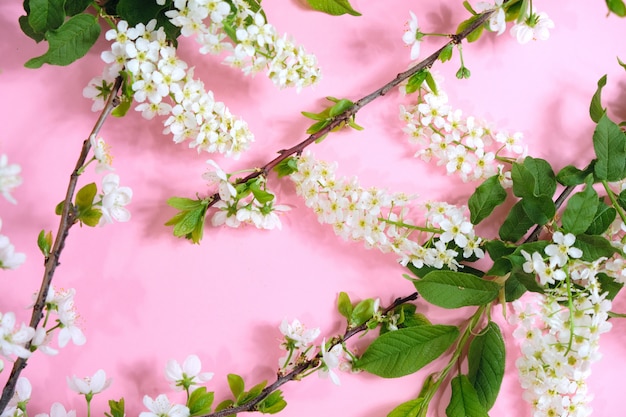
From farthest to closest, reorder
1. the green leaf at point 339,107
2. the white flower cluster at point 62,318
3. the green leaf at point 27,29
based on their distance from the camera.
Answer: the green leaf at point 339,107 < the green leaf at point 27,29 < the white flower cluster at point 62,318

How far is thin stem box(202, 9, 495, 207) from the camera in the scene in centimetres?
122

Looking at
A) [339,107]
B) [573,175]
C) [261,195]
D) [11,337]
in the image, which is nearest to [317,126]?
[339,107]

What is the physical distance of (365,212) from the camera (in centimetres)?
121

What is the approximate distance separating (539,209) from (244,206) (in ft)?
1.69

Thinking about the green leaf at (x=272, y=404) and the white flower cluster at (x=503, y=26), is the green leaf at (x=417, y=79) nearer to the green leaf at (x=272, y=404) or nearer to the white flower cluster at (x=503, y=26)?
the white flower cluster at (x=503, y=26)

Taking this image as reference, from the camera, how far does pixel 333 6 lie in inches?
48.1

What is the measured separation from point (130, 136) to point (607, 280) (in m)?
0.88

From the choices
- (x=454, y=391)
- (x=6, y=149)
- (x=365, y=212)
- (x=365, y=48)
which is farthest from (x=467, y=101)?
(x=6, y=149)

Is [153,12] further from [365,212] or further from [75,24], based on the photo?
[365,212]

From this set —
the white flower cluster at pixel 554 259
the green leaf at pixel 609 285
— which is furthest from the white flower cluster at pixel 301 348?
the green leaf at pixel 609 285

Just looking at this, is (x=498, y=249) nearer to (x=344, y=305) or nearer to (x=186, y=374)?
Answer: (x=344, y=305)

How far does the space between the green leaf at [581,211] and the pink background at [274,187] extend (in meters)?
0.25

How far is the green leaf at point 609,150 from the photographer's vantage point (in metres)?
1.21

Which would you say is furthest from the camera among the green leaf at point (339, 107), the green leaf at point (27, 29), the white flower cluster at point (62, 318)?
the green leaf at point (339, 107)
